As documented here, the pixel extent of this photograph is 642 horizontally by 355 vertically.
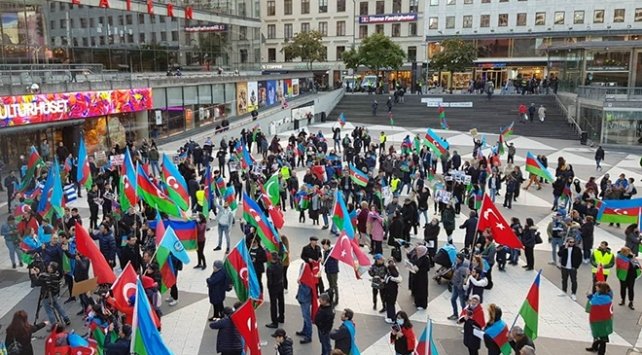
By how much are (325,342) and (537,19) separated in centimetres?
6169

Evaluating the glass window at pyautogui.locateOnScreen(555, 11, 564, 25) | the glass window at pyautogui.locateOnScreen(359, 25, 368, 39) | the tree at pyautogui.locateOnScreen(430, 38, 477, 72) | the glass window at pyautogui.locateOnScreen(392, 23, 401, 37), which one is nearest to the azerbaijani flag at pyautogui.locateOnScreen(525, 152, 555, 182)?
the tree at pyautogui.locateOnScreen(430, 38, 477, 72)

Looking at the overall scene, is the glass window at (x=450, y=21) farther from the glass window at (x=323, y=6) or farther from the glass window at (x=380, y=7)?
the glass window at (x=323, y=6)

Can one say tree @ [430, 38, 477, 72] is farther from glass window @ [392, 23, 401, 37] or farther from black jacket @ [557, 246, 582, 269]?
black jacket @ [557, 246, 582, 269]

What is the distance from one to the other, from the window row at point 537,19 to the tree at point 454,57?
7074 mm

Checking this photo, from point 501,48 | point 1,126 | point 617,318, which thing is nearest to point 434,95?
point 501,48

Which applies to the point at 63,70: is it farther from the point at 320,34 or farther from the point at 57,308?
the point at 320,34

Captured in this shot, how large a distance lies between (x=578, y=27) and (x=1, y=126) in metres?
57.5

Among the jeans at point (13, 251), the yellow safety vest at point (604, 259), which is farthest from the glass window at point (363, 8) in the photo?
the yellow safety vest at point (604, 259)

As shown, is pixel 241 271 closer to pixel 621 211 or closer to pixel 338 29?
pixel 621 211

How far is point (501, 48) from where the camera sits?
65750 millimetres

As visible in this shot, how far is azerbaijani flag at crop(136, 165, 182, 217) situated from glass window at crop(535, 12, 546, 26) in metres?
57.8

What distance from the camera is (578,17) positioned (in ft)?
202

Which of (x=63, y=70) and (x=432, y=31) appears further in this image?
(x=432, y=31)

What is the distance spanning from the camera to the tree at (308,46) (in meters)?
66.3
